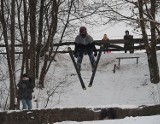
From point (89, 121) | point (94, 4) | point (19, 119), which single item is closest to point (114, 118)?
point (89, 121)

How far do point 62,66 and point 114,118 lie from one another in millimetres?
14598

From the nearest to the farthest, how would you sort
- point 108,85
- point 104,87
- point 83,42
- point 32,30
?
point 83,42 → point 32,30 → point 104,87 → point 108,85

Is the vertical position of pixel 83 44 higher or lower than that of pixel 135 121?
higher

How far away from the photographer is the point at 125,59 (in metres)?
23.1

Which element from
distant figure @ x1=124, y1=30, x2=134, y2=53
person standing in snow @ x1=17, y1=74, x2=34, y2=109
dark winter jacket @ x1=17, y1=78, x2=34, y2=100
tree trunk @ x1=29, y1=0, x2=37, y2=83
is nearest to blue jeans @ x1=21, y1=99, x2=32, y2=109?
person standing in snow @ x1=17, y1=74, x2=34, y2=109

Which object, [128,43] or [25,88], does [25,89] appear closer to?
[25,88]

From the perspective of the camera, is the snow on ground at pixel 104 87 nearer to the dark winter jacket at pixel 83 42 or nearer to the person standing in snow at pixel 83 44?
the person standing in snow at pixel 83 44

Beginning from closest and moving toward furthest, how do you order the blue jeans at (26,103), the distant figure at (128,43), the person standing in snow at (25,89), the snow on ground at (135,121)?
the snow on ground at (135,121), the person standing in snow at (25,89), the blue jeans at (26,103), the distant figure at (128,43)

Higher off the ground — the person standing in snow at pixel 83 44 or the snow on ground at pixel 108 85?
the person standing in snow at pixel 83 44

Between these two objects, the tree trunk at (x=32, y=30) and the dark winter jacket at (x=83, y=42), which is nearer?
the dark winter jacket at (x=83, y=42)

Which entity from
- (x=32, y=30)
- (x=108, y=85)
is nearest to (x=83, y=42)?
(x=32, y=30)

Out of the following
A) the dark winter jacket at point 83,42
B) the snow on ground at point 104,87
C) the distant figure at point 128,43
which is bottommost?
the snow on ground at point 104,87

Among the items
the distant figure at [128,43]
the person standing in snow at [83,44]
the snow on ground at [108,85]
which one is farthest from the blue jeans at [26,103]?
the distant figure at [128,43]

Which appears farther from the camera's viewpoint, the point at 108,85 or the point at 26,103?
the point at 108,85
